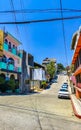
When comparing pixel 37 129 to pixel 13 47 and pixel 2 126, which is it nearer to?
pixel 2 126

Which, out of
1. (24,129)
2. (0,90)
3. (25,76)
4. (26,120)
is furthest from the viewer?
(25,76)

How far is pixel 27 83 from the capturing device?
161 ft

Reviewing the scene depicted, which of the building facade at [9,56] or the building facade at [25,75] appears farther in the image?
the building facade at [25,75]

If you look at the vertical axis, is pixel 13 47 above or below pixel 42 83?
above

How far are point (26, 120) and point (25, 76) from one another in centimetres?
3615

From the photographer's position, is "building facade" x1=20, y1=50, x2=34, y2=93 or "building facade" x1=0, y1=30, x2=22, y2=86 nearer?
"building facade" x1=0, y1=30, x2=22, y2=86

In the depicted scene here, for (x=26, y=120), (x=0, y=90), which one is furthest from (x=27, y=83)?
(x=26, y=120)

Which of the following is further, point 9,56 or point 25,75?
point 25,75

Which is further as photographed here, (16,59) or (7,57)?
(16,59)

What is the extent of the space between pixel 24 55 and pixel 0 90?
16189mm

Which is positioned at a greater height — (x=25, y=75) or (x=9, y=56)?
(x=9, y=56)

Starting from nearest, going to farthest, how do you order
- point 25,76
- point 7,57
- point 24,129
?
point 24,129, point 7,57, point 25,76

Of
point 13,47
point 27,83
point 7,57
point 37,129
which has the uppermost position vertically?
point 13,47

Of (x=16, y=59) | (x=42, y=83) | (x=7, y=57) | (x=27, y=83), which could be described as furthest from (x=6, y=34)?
(x=42, y=83)
